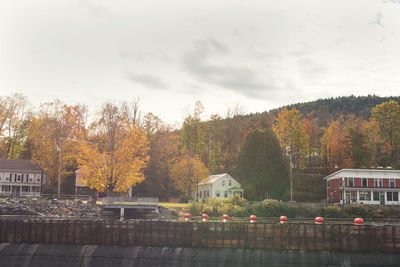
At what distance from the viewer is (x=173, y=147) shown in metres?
79.8

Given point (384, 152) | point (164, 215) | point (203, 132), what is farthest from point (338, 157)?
point (164, 215)

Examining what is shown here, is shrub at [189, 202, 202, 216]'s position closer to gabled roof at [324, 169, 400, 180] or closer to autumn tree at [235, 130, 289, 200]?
autumn tree at [235, 130, 289, 200]

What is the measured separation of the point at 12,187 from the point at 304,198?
56.6 meters

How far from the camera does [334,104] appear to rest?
187000mm

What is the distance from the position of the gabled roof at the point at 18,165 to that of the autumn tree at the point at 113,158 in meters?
24.8

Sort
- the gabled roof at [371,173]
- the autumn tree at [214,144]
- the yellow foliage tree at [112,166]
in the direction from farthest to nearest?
the autumn tree at [214,144]
the gabled roof at [371,173]
the yellow foliage tree at [112,166]

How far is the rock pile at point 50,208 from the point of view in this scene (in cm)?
4219

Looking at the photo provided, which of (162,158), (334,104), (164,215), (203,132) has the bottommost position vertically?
(164,215)

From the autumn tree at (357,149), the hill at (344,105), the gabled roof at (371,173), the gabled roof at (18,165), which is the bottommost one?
the gabled roof at (371,173)

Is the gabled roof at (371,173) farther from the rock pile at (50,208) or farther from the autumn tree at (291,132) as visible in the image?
the rock pile at (50,208)

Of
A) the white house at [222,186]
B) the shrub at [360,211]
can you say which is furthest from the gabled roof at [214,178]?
the shrub at [360,211]

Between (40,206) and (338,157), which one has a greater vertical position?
(338,157)

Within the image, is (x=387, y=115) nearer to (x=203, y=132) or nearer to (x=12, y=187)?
(x=203, y=132)

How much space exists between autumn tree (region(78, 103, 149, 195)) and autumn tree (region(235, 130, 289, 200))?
23143 millimetres
